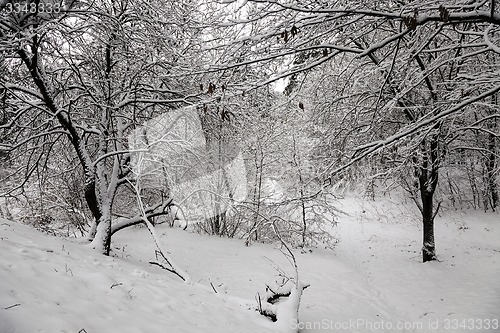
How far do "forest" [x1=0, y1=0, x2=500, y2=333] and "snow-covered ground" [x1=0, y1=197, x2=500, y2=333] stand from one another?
30.6 inches

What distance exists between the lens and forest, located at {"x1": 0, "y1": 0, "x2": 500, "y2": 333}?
360 centimetres

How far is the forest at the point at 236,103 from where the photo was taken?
360 cm

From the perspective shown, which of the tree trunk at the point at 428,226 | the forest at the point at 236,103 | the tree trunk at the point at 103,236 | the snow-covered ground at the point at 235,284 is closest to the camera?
the snow-covered ground at the point at 235,284

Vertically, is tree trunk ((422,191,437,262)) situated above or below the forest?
below

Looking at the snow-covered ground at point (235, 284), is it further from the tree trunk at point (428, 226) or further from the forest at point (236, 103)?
the forest at point (236, 103)

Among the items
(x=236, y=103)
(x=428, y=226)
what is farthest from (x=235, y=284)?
(x=428, y=226)

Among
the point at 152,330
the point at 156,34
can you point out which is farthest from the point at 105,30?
the point at 152,330

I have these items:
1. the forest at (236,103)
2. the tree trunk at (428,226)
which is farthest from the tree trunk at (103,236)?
the tree trunk at (428,226)

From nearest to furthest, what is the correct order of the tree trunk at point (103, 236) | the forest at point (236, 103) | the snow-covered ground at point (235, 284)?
the snow-covered ground at point (235, 284) < the forest at point (236, 103) < the tree trunk at point (103, 236)

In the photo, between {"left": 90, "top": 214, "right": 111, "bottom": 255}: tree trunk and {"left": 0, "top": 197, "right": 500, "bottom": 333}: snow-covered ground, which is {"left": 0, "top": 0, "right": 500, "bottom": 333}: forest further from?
{"left": 0, "top": 197, "right": 500, "bottom": 333}: snow-covered ground

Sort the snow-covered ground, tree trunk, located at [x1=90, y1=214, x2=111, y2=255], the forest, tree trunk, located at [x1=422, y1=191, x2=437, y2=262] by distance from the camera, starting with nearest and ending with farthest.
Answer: the snow-covered ground, the forest, tree trunk, located at [x1=90, y1=214, x2=111, y2=255], tree trunk, located at [x1=422, y1=191, x2=437, y2=262]

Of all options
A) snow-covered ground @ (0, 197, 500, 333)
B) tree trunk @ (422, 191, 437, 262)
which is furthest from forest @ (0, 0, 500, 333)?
snow-covered ground @ (0, 197, 500, 333)

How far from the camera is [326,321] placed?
569cm

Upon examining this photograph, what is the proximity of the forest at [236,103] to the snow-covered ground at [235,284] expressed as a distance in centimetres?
78
